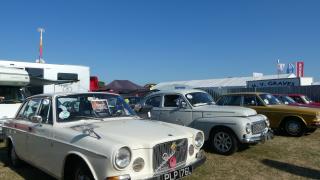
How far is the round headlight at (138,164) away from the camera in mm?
4547

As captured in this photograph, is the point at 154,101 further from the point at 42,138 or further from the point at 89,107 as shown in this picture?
the point at 42,138

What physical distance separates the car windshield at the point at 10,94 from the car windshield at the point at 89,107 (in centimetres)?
561

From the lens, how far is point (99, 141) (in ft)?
15.3

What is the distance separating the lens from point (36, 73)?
1336 cm

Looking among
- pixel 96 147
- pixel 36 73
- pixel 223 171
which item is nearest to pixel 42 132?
pixel 96 147

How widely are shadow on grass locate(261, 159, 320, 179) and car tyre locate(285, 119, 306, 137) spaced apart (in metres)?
4.74

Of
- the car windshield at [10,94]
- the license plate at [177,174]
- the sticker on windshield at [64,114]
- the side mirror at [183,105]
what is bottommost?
the license plate at [177,174]

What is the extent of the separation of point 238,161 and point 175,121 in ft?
7.99

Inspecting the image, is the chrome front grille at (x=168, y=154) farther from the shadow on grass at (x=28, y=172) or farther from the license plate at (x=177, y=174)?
the shadow on grass at (x=28, y=172)

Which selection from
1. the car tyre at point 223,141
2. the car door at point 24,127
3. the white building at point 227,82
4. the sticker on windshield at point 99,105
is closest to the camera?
the sticker on windshield at point 99,105

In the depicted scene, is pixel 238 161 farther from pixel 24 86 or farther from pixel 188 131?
pixel 24 86

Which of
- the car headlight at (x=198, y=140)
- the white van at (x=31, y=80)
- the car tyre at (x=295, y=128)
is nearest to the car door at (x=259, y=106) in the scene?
the car tyre at (x=295, y=128)

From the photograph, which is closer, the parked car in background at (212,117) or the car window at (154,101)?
the parked car in background at (212,117)

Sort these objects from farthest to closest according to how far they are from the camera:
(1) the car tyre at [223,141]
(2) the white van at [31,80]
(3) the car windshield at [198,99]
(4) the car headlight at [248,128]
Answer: (2) the white van at [31,80] → (3) the car windshield at [198,99] → (1) the car tyre at [223,141] → (4) the car headlight at [248,128]
